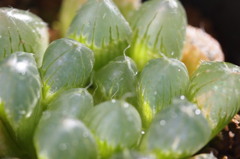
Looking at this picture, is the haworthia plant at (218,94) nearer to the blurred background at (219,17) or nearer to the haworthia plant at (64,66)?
the haworthia plant at (64,66)

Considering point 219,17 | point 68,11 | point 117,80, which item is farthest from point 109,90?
point 219,17

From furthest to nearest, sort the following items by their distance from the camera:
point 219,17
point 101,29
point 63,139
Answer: point 219,17
point 101,29
point 63,139

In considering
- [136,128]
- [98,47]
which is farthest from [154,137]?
[98,47]

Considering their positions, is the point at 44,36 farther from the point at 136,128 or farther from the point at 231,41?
the point at 231,41

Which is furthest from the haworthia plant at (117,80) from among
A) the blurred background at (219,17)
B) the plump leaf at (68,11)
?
the blurred background at (219,17)

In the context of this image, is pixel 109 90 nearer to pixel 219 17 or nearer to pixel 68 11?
pixel 68 11

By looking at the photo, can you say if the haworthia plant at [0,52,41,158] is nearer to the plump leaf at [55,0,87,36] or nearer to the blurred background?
the plump leaf at [55,0,87,36]
